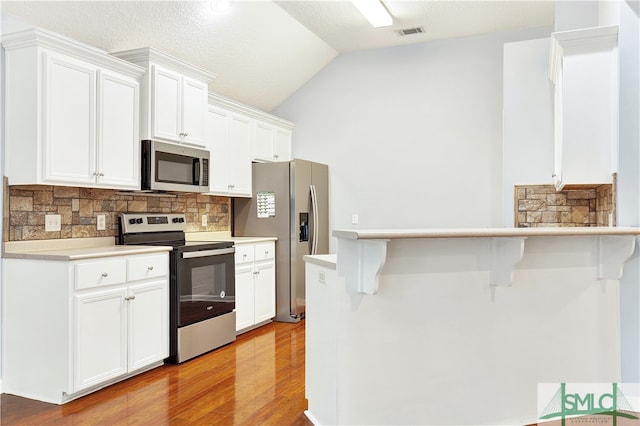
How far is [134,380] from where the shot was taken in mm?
3406

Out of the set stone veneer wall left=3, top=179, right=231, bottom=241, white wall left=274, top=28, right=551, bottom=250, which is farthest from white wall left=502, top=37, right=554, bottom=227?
stone veneer wall left=3, top=179, right=231, bottom=241

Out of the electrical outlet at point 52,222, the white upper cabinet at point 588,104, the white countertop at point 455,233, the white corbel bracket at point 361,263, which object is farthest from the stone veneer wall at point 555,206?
the electrical outlet at point 52,222

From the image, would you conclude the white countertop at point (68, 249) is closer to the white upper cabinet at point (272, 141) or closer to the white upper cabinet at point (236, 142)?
the white upper cabinet at point (236, 142)

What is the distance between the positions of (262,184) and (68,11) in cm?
247

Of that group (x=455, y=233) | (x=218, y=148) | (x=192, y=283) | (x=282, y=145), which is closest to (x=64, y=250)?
(x=192, y=283)

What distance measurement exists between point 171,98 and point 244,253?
157 centimetres

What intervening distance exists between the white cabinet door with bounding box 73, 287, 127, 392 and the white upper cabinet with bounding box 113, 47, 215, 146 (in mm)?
1290

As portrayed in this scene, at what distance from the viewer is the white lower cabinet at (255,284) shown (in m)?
4.70

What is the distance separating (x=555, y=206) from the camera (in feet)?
13.2

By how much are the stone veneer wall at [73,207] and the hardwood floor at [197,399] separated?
107 centimetres

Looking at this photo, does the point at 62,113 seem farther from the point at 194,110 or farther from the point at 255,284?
the point at 255,284

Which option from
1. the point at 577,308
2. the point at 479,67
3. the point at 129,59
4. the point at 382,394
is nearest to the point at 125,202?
Answer: the point at 129,59

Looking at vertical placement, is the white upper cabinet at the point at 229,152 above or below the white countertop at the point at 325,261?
above

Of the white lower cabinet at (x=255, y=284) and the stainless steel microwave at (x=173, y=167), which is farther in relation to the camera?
the white lower cabinet at (x=255, y=284)
